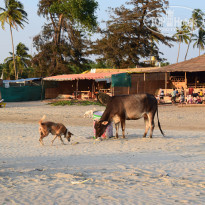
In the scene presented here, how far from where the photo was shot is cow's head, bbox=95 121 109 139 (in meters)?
12.2

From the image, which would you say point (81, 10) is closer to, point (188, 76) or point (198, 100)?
point (188, 76)

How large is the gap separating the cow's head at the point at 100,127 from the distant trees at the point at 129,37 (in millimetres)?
43951

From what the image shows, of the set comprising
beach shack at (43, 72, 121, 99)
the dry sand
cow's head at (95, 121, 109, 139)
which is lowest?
the dry sand

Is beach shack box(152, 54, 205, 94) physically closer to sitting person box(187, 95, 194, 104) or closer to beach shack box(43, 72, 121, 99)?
sitting person box(187, 95, 194, 104)

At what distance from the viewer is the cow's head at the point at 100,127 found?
12.2 m

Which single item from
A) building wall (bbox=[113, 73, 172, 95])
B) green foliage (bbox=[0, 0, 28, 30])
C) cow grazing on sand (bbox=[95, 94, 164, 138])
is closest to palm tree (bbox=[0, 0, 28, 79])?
green foliage (bbox=[0, 0, 28, 30])

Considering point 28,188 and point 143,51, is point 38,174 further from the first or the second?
point 143,51

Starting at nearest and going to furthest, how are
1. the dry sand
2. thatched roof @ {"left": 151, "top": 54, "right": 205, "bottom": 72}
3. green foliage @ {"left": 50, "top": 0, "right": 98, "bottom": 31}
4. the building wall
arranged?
the dry sand < thatched roof @ {"left": 151, "top": 54, "right": 205, "bottom": 72} < the building wall < green foliage @ {"left": 50, "top": 0, "right": 98, "bottom": 31}

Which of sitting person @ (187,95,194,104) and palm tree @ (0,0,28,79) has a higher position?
palm tree @ (0,0,28,79)

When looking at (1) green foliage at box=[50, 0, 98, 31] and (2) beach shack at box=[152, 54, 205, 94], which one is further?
(1) green foliage at box=[50, 0, 98, 31]

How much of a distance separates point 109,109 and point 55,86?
3294 centimetres

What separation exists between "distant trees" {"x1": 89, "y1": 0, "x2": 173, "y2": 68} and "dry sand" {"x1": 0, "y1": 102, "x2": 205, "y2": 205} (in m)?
44.2

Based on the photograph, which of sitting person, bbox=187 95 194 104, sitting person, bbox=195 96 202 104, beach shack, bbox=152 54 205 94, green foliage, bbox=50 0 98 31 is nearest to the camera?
sitting person, bbox=195 96 202 104

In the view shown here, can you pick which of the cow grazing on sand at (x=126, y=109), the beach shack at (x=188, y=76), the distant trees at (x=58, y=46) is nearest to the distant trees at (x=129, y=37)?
the distant trees at (x=58, y=46)
